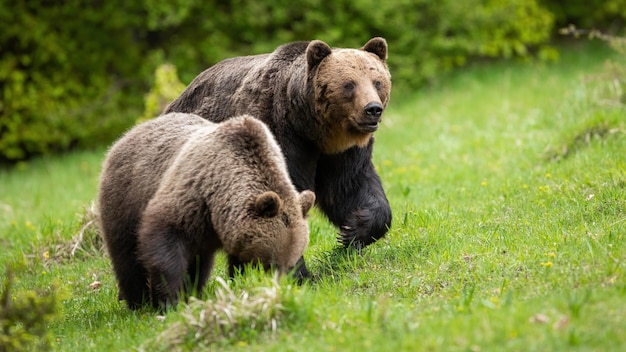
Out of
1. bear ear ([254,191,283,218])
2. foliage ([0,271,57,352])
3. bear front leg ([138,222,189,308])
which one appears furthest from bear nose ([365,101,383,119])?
foliage ([0,271,57,352])

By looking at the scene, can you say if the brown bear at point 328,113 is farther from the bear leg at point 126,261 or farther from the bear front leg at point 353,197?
the bear leg at point 126,261

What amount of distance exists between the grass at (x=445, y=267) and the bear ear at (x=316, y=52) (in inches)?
68.3

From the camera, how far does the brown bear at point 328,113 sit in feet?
23.8

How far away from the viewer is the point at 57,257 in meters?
9.30

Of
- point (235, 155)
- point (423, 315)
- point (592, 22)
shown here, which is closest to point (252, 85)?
point (235, 155)

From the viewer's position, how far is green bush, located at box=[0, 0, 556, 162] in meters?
17.8

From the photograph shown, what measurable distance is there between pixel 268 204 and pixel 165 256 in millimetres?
922

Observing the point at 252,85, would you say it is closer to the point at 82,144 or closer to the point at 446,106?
the point at 446,106

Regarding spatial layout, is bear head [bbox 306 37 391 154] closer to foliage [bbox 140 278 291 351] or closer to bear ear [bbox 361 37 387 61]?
bear ear [bbox 361 37 387 61]

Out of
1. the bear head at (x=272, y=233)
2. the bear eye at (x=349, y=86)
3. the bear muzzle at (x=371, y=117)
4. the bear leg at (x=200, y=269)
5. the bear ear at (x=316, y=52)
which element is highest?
the bear ear at (x=316, y=52)

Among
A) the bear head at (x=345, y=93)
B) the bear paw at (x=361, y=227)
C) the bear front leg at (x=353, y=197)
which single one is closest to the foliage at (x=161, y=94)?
the bear front leg at (x=353, y=197)

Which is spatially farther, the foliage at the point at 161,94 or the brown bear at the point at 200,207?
the foliage at the point at 161,94

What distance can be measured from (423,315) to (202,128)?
2.43m

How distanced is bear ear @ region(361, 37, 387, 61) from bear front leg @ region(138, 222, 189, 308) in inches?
104
